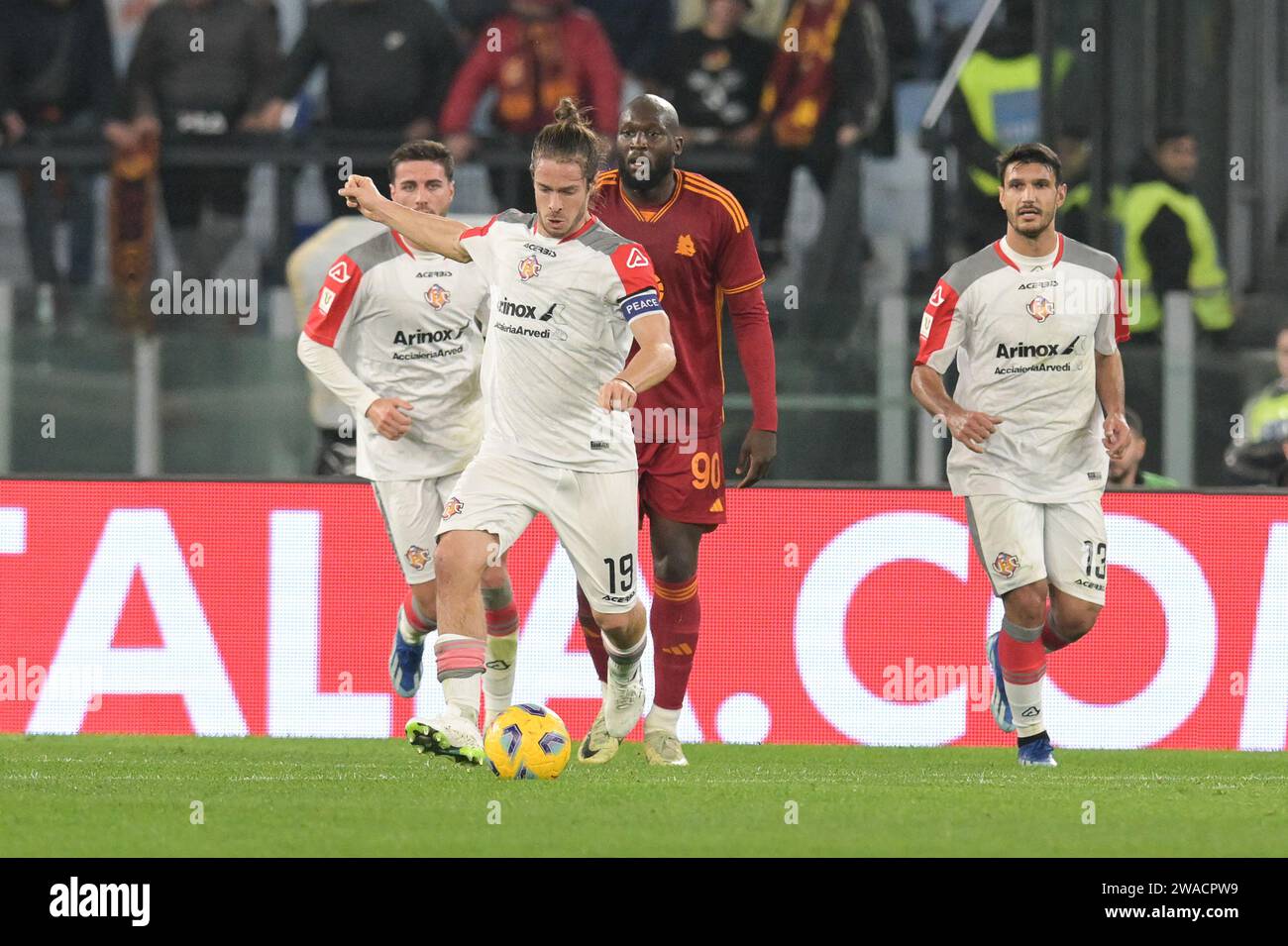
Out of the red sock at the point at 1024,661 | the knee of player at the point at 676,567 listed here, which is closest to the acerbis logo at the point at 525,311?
the knee of player at the point at 676,567

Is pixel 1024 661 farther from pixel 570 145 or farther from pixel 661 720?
pixel 570 145

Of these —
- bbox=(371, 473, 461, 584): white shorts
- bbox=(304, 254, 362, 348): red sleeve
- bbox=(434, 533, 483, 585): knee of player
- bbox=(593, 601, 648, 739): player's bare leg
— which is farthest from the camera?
bbox=(371, 473, 461, 584): white shorts

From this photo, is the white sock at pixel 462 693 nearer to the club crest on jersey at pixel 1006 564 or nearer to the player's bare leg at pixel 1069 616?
the club crest on jersey at pixel 1006 564

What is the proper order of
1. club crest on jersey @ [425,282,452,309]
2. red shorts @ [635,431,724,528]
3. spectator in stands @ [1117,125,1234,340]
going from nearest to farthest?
red shorts @ [635,431,724,528] < club crest on jersey @ [425,282,452,309] < spectator in stands @ [1117,125,1234,340]

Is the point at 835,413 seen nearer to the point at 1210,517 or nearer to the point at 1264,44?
the point at 1210,517

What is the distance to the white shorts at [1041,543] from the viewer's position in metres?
8.30

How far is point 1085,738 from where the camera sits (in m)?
9.55

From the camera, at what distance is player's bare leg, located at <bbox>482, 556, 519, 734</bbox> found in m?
8.40

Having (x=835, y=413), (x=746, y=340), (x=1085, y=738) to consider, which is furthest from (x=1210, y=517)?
(x=746, y=340)

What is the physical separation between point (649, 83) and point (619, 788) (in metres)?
4.63

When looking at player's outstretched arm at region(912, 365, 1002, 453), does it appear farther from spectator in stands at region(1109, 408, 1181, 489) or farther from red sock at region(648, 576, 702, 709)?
spectator in stands at region(1109, 408, 1181, 489)

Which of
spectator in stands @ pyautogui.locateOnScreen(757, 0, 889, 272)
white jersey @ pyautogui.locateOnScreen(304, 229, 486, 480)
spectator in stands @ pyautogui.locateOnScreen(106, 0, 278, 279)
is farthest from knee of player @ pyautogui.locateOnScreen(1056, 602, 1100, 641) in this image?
spectator in stands @ pyautogui.locateOnScreen(106, 0, 278, 279)

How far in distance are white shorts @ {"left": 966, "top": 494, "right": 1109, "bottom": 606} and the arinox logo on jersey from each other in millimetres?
1970

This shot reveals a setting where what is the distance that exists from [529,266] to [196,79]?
4146 mm
